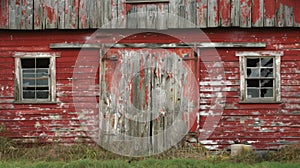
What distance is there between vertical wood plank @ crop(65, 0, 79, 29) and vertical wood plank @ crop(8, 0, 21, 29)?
1.26 metres

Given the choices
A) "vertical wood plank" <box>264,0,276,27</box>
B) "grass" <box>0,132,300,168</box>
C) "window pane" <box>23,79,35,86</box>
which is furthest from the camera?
"window pane" <box>23,79,35,86</box>

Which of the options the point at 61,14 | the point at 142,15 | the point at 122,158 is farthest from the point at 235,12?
the point at 122,158

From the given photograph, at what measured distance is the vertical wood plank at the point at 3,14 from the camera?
44.3ft

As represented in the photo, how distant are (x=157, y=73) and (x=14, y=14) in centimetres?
404

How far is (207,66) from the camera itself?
1348cm

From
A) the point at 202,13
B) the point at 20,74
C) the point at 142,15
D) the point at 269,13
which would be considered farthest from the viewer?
the point at 20,74

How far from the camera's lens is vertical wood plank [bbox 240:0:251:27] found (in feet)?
43.5

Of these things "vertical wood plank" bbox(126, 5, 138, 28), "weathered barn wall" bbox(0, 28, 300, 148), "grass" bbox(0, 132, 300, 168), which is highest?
"vertical wood plank" bbox(126, 5, 138, 28)

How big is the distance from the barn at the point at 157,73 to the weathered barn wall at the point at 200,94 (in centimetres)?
3

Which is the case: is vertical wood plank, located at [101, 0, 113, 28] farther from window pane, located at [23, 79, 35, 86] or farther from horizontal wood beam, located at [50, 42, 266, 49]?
window pane, located at [23, 79, 35, 86]

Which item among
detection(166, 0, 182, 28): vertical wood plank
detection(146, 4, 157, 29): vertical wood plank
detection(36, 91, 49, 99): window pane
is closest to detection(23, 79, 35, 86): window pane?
detection(36, 91, 49, 99): window pane

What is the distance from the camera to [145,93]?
13.4 metres

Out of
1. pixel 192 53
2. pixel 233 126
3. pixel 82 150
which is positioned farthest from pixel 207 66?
pixel 82 150

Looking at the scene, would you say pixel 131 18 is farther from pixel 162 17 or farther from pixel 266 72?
pixel 266 72
